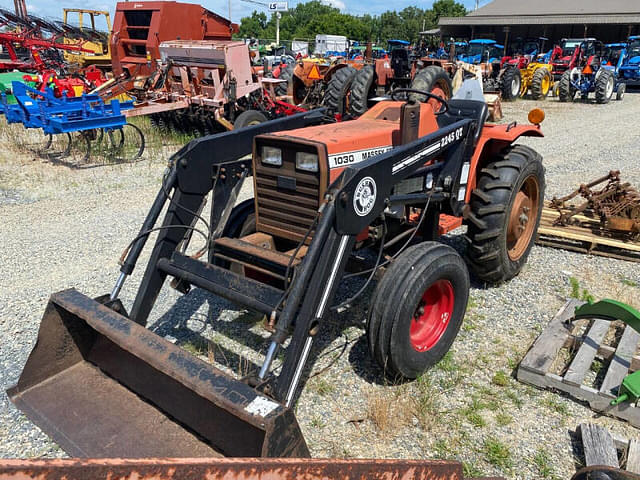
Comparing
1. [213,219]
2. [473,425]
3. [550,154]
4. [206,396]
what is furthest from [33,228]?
[550,154]

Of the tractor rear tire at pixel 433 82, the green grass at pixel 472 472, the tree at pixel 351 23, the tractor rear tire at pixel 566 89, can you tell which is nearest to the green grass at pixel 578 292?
the green grass at pixel 472 472

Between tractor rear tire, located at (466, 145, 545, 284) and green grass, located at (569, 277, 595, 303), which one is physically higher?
tractor rear tire, located at (466, 145, 545, 284)

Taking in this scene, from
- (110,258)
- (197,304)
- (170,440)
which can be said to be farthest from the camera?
(110,258)

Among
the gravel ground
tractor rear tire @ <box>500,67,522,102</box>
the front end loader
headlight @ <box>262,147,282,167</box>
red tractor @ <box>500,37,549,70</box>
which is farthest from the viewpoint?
red tractor @ <box>500,37,549,70</box>

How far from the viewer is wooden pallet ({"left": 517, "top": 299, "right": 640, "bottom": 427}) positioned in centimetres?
307

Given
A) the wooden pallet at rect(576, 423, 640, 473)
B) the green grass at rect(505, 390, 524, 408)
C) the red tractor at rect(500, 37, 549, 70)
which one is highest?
the red tractor at rect(500, 37, 549, 70)

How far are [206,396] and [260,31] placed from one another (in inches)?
3568

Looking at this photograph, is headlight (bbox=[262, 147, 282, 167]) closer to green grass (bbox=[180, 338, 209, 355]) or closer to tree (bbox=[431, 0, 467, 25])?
green grass (bbox=[180, 338, 209, 355])

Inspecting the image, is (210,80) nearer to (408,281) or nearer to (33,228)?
(33,228)

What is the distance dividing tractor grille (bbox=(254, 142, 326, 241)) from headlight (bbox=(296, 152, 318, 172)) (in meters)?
0.03

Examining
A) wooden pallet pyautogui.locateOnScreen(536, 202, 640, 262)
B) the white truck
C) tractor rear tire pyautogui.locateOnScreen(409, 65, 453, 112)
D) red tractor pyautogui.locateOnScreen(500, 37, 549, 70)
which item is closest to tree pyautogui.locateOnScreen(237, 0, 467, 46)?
the white truck

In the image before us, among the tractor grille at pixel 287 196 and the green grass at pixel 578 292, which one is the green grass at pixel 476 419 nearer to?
the tractor grille at pixel 287 196

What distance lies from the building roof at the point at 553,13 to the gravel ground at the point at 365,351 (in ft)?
109

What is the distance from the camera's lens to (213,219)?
367 centimetres
